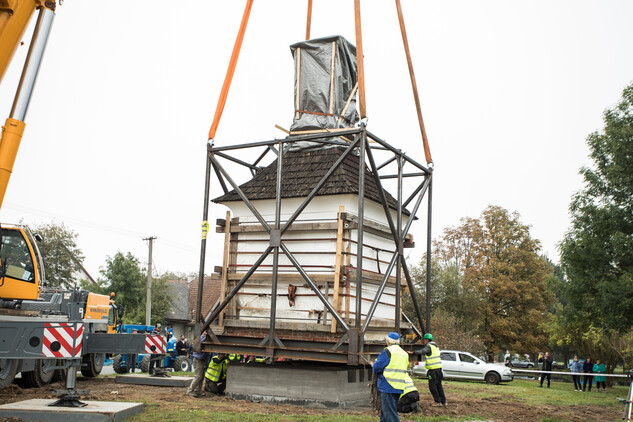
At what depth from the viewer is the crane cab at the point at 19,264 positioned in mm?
12445

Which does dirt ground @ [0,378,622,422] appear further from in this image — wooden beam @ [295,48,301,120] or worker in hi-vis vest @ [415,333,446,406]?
wooden beam @ [295,48,301,120]

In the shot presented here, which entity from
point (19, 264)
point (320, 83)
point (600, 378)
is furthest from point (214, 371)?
point (600, 378)

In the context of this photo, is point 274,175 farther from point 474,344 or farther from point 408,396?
point 474,344

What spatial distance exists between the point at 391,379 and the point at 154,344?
22.3 feet

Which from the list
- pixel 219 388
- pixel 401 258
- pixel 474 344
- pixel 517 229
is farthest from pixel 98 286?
pixel 401 258

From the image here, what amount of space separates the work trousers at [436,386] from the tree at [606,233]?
36.5ft

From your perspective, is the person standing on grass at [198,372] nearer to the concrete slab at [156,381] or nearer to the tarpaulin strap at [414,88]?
the concrete slab at [156,381]

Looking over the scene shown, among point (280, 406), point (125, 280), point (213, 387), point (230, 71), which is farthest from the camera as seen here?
point (125, 280)

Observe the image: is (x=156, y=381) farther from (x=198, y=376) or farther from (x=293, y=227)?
(x=293, y=227)

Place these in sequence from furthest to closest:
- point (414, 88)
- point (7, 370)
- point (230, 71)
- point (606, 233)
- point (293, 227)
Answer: point (606, 233) → point (414, 88) → point (230, 71) → point (293, 227) → point (7, 370)

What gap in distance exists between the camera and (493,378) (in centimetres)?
2759

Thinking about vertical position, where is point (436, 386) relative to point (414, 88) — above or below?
below

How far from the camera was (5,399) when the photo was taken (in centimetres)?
1214

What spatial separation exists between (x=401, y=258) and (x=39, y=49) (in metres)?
8.12
